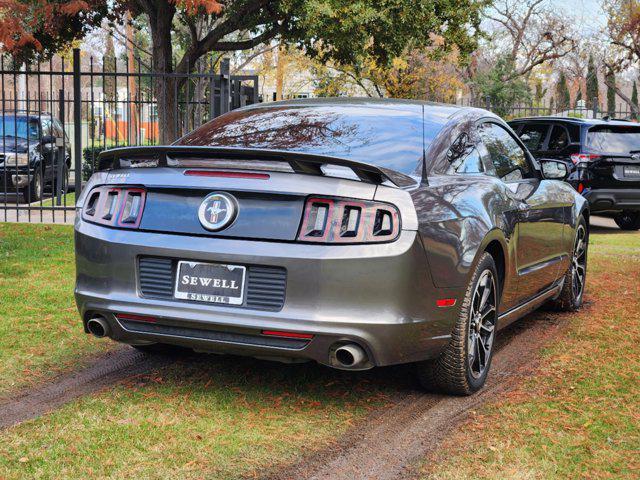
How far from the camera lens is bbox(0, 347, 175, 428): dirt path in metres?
4.43

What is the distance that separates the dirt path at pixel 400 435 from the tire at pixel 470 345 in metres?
0.10

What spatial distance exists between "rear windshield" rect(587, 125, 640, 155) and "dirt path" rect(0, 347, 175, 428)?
1041cm

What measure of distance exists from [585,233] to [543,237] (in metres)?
1.58

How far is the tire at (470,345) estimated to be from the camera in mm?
4613

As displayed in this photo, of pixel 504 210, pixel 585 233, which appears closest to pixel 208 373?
pixel 504 210

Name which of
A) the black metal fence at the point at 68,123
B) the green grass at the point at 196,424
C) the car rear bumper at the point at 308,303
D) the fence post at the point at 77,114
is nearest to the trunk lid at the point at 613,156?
the black metal fence at the point at 68,123

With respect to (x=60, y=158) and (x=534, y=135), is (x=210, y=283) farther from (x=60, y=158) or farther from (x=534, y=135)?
(x=60, y=158)

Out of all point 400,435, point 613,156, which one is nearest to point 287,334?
point 400,435

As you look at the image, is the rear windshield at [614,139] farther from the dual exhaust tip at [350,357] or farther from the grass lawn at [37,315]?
the dual exhaust tip at [350,357]

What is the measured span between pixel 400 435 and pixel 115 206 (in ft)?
5.99

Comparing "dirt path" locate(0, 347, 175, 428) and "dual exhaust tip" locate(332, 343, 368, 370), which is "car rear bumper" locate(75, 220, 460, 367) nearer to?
"dual exhaust tip" locate(332, 343, 368, 370)

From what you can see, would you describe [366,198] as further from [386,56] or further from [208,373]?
[386,56]

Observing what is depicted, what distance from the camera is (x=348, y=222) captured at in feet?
13.5

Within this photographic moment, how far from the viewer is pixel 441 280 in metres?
4.37
